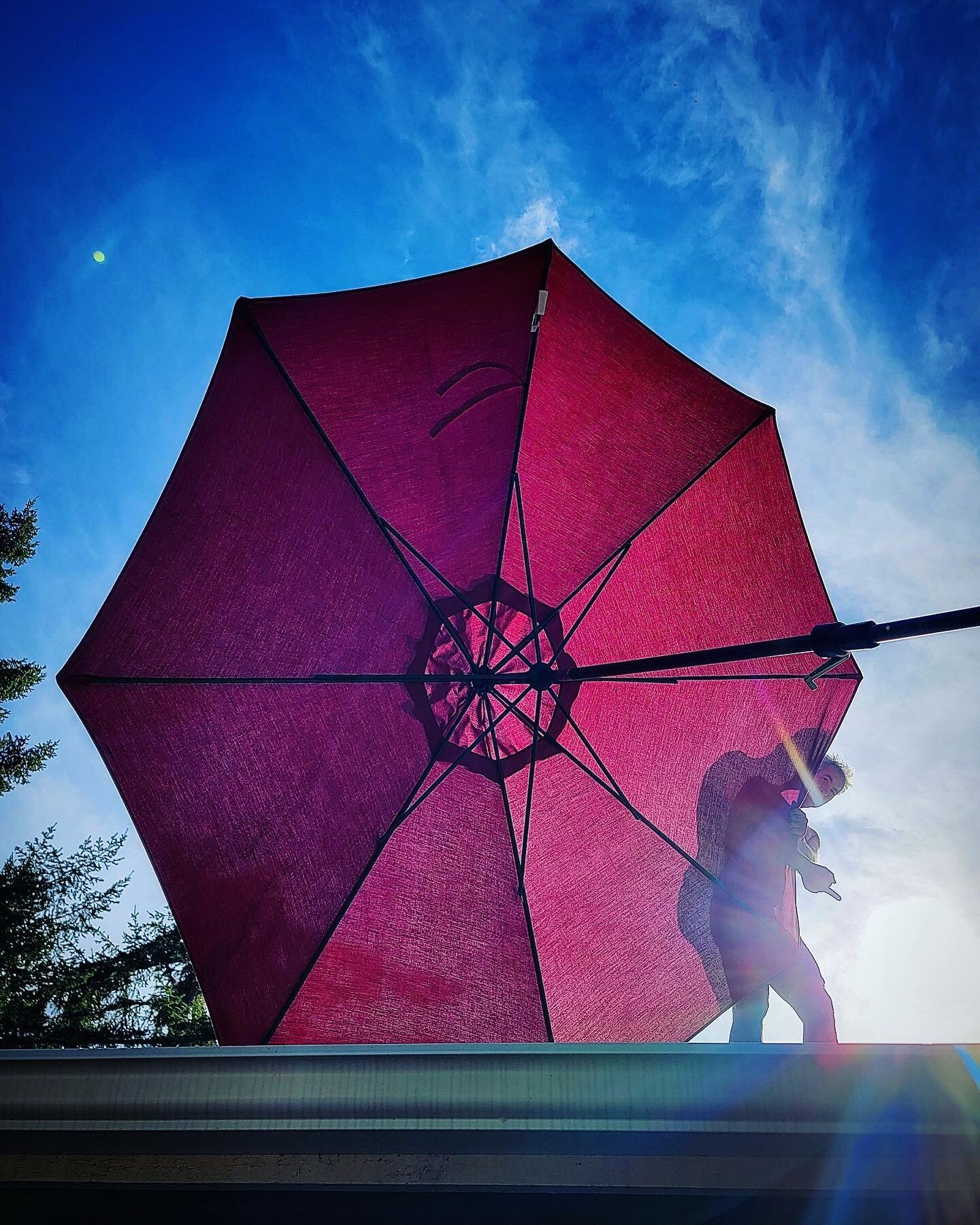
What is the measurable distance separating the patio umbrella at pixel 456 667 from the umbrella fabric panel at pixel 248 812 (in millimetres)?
12

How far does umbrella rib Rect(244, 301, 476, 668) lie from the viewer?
3225mm

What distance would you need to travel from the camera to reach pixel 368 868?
3326 mm

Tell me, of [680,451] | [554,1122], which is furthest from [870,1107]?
[680,451]

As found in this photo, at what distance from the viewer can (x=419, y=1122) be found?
5.56 feet

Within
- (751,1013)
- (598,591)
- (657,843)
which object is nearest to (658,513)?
(598,591)

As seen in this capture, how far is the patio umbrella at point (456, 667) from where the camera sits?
3.17 metres

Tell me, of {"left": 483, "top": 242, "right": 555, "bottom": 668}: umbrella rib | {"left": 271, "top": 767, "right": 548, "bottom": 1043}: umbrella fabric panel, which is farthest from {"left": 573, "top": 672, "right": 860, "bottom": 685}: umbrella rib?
{"left": 271, "top": 767, "right": 548, "bottom": 1043}: umbrella fabric panel

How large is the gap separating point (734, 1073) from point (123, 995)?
42.6 feet

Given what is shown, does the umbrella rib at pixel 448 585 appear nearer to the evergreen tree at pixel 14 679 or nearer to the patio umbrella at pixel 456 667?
the patio umbrella at pixel 456 667

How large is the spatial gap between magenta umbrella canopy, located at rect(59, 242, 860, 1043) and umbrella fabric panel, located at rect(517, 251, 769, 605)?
13 mm

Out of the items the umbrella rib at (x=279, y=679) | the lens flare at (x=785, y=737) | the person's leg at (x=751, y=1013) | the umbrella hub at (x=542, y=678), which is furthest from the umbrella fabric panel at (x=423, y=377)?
the person's leg at (x=751, y=1013)

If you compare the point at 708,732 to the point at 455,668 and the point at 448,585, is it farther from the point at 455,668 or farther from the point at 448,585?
the point at 448,585

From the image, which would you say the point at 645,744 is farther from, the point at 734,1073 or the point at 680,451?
the point at 734,1073

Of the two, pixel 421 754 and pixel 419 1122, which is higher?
pixel 421 754
